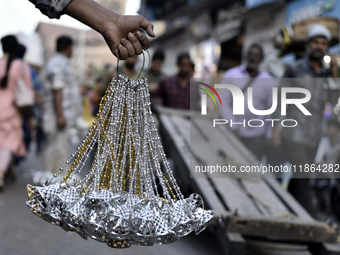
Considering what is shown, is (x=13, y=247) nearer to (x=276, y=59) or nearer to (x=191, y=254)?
(x=191, y=254)

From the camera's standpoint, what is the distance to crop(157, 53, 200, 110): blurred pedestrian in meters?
5.61

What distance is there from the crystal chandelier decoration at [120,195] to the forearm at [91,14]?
0.27 metres

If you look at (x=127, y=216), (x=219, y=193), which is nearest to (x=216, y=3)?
(x=219, y=193)

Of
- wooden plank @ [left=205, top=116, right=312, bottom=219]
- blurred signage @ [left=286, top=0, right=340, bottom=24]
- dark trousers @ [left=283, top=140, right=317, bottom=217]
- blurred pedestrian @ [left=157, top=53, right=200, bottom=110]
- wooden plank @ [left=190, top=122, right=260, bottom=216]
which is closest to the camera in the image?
wooden plank @ [left=190, top=122, right=260, bottom=216]

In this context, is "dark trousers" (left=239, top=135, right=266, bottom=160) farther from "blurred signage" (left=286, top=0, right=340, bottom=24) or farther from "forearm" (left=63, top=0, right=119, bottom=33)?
"blurred signage" (left=286, top=0, right=340, bottom=24)

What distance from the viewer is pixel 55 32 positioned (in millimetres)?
10648

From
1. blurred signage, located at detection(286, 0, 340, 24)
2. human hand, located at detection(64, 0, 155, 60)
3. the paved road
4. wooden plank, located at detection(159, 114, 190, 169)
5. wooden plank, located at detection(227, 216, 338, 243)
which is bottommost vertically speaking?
the paved road

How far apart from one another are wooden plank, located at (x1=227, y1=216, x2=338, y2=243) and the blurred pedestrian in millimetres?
2672

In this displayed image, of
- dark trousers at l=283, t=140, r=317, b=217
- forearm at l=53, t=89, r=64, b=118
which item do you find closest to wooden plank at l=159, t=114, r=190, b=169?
dark trousers at l=283, t=140, r=317, b=217

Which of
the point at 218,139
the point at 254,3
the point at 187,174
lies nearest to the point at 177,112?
the point at 218,139

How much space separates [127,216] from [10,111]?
14.2 feet

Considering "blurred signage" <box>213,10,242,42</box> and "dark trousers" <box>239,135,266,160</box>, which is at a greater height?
"blurred signage" <box>213,10,242,42</box>

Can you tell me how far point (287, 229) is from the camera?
3328mm

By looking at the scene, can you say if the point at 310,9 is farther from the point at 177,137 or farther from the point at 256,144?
the point at 177,137
